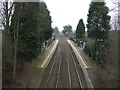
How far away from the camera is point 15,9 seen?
932 inches

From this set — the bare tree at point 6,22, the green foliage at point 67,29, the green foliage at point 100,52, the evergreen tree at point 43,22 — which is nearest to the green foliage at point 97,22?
the green foliage at point 100,52

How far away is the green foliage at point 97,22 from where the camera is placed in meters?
41.2

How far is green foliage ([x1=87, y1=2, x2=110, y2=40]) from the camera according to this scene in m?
41.2

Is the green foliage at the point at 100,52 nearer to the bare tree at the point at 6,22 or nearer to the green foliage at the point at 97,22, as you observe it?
the green foliage at the point at 97,22

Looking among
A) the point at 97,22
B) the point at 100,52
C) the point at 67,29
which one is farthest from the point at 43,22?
the point at 67,29

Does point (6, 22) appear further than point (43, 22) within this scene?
No

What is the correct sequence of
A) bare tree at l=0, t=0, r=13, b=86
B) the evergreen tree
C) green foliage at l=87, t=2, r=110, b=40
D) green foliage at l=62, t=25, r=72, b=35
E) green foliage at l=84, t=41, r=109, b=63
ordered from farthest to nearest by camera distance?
green foliage at l=62, t=25, r=72, b=35, green foliage at l=87, t=2, r=110, b=40, the evergreen tree, green foliage at l=84, t=41, r=109, b=63, bare tree at l=0, t=0, r=13, b=86

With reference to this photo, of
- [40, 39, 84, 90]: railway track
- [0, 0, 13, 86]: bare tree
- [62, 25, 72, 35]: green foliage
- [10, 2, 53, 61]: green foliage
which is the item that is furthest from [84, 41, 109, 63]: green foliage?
[62, 25, 72, 35]: green foliage

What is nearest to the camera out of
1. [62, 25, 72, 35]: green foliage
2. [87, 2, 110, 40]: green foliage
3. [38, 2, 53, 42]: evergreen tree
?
[38, 2, 53, 42]: evergreen tree

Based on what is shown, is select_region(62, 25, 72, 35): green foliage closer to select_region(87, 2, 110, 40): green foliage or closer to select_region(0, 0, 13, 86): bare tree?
select_region(87, 2, 110, 40): green foliage

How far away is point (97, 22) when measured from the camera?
4178 cm

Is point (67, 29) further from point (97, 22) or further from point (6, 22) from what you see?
point (6, 22)

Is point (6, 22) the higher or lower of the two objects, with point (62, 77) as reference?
higher

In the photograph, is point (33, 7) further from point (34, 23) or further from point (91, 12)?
point (91, 12)
